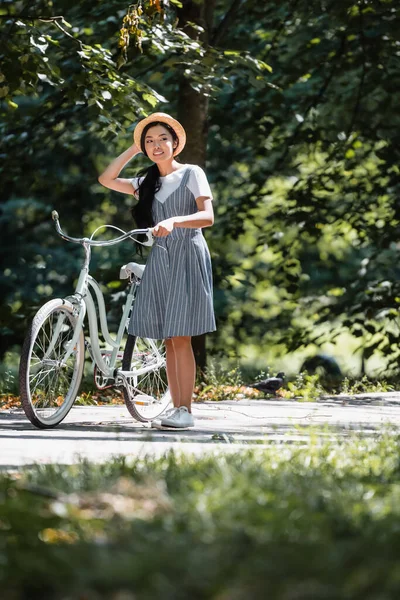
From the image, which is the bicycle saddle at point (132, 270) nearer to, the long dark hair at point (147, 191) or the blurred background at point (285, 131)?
the long dark hair at point (147, 191)

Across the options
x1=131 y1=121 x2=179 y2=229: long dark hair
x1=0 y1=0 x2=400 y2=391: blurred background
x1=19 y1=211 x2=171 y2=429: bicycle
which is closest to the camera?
x1=19 y1=211 x2=171 y2=429: bicycle

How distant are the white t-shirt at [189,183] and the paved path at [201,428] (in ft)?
4.73

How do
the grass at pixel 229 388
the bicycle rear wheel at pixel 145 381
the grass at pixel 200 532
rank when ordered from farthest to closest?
the grass at pixel 229 388
the bicycle rear wheel at pixel 145 381
the grass at pixel 200 532

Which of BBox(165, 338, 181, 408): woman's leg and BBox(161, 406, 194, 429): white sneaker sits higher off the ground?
BBox(165, 338, 181, 408): woman's leg

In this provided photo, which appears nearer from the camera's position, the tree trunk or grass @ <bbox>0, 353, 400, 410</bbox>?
grass @ <bbox>0, 353, 400, 410</bbox>

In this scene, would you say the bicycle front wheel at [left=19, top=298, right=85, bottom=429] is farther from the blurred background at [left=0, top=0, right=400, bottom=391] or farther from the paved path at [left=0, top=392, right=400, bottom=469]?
the blurred background at [left=0, top=0, right=400, bottom=391]

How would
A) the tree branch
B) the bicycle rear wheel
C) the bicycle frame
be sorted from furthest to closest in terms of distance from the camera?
1. the tree branch
2. the bicycle rear wheel
3. the bicycle frame

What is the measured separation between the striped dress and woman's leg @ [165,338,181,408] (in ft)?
0.36

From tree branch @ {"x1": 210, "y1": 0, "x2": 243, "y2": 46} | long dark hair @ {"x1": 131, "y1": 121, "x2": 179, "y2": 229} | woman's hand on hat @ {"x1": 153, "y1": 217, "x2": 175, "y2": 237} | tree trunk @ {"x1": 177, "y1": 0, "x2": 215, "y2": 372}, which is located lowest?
woman's hand on hat @ {"x1": 153, "y1": 217, "x2": 175, "y2": 237}

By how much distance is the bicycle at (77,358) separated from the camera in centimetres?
677

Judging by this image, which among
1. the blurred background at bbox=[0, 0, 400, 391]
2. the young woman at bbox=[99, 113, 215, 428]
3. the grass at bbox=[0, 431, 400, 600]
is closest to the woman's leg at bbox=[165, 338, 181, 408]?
the young woman at bbox=[99, 113, 215, 428]

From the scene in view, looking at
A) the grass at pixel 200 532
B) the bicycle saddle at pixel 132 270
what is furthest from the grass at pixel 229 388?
the grass at pixel 200 532

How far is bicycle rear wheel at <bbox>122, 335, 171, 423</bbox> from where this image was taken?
7.39 meters

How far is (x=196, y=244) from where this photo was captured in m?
7.11
